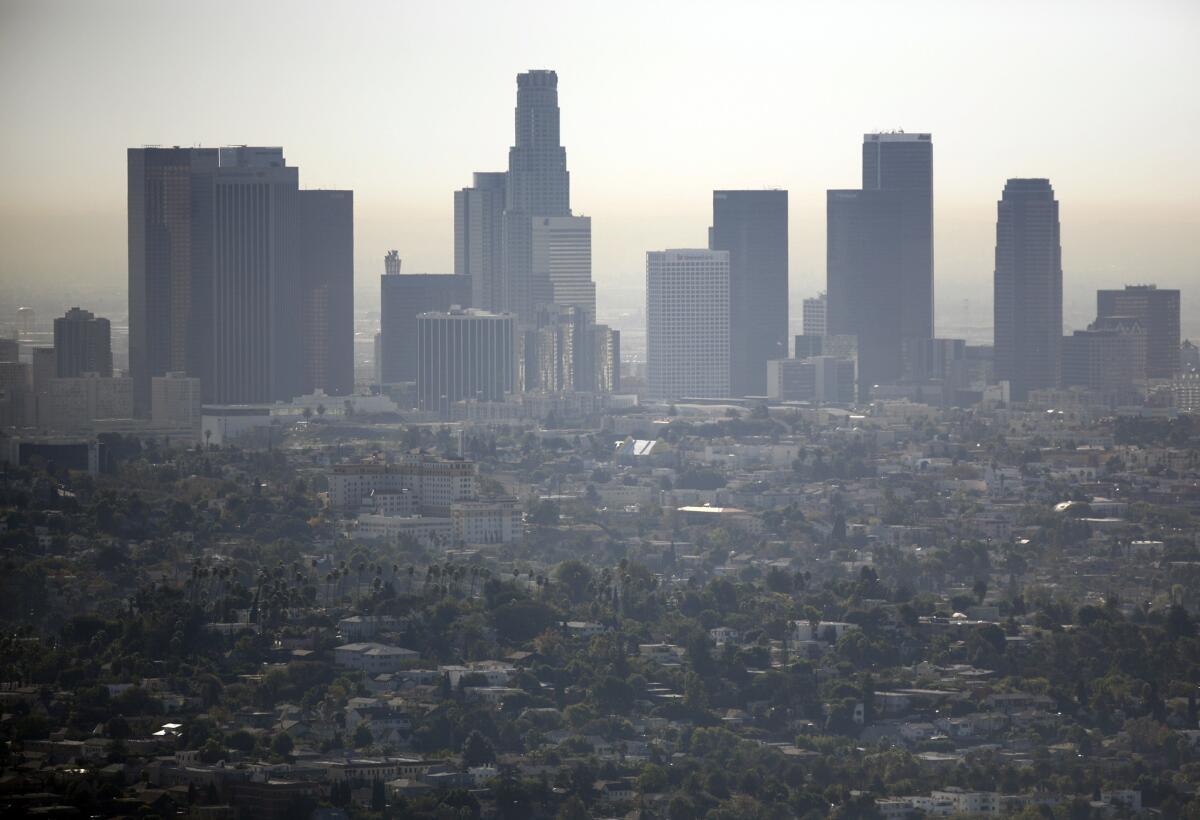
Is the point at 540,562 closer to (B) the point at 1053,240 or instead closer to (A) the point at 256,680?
(A) the point at 256,680

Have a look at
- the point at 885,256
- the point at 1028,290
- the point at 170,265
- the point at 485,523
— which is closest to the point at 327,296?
the point at 170,265

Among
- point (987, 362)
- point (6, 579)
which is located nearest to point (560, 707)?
point (6, 579)

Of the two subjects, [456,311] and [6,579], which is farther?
[456,311]

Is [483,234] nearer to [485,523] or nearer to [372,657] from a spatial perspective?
[485,523]

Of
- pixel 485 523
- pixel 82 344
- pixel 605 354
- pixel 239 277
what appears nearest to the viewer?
pixel 485 523

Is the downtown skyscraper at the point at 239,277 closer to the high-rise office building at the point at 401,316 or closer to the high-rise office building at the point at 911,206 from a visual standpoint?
the high-rise office building at the point at 401,316
